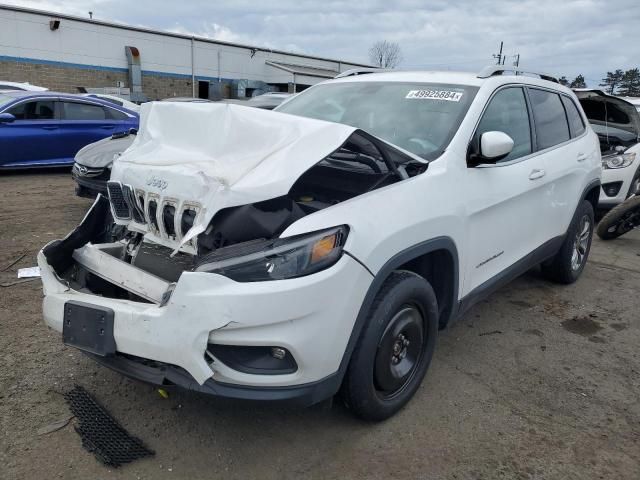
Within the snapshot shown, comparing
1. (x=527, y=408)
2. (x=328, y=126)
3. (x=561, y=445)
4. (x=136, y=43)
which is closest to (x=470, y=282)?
(x=527, y=408)

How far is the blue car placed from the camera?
28.3ft

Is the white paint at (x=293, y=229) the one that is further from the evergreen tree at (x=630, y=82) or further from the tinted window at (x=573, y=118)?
the evergreen tree at (x=630, y=82)

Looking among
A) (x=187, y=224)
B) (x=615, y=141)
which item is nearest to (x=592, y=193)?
(x=615, y=141)

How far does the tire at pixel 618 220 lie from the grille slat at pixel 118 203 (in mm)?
5720

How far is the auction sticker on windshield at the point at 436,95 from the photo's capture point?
3375 millimetres

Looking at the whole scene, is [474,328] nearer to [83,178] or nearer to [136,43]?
[83,178]

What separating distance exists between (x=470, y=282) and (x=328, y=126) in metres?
1.36

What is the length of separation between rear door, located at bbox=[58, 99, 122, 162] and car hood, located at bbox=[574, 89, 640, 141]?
26.3 ft

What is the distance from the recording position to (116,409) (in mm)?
2793

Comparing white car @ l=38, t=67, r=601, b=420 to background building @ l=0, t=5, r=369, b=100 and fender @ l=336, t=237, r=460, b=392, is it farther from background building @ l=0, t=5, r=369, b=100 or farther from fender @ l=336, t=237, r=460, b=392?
background building @ l=0, t=5, r=369, b=100

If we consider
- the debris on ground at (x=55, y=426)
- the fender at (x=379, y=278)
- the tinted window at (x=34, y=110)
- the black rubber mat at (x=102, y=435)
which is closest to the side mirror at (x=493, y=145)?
the fender at (x=379, y=278)

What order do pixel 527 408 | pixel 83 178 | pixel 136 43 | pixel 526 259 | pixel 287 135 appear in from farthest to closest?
pixel 136 43, pixel 83 178, pixel 526 259, pixel 527 408, pixel 287 135

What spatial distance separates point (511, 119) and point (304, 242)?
2.26 meters

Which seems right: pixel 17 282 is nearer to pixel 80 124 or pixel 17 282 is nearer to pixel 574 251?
pixel 574 251
